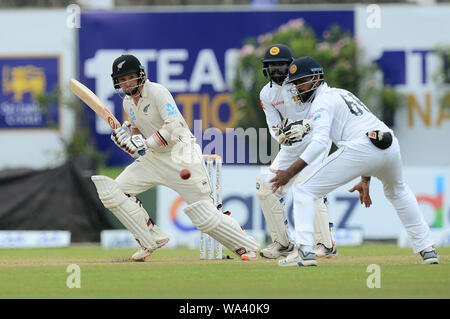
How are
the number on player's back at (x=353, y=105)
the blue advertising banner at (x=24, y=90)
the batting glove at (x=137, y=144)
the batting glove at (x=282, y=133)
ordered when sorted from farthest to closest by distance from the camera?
the blue advertising banner at (x=24, y=90) < the batting glove at (x=137, y=144) < the batting glove at (x=282, y=133) < the number on player's back at (x=353, y=105)

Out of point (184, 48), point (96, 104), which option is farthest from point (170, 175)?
point (184, 48)

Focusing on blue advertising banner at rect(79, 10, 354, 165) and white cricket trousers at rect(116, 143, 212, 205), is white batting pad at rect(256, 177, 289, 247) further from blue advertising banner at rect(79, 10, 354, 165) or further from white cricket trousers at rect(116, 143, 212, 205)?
blue advertising banner at rect(79, 10, 354, 165)

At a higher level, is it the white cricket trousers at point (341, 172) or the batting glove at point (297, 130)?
the batting glove at point (297, 130)

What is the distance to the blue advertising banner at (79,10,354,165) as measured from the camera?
59.4 ft

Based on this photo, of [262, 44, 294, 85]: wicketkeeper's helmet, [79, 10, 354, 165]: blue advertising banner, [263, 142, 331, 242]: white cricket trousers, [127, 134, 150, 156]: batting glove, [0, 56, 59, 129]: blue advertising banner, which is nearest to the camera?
[127, 134, 150, 156]: batting glove

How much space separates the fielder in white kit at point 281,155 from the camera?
8.48 m

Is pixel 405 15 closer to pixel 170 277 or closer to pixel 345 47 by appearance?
pixel 345 47

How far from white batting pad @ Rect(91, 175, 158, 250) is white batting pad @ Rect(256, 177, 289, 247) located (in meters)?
1.04

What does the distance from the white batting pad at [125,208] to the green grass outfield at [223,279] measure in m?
0.24

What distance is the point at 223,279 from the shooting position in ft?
22.4

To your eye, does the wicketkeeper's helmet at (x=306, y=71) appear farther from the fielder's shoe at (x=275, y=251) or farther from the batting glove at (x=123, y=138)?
the fielder's shoe at (x=275, y=251)

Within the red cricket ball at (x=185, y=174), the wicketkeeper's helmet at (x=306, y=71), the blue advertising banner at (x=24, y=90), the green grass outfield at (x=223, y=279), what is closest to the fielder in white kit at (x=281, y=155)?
the green grass outfield at (x=223, y=279)

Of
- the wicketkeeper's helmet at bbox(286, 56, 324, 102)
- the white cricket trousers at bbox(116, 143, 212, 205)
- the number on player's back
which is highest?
the wicketkeeper's helmet at bbox(286, 56, 324, 102)

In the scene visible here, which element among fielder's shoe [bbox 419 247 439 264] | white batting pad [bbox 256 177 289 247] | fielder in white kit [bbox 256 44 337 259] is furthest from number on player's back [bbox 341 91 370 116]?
white batting pad [bbox 256 177 289 247]
